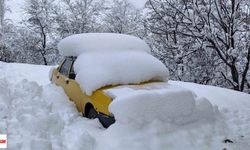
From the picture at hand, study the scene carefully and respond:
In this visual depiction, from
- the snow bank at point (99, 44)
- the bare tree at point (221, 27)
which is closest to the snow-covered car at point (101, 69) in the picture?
the snow bank at point (99, 44)

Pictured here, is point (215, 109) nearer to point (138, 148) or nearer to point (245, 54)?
point (138, 148)

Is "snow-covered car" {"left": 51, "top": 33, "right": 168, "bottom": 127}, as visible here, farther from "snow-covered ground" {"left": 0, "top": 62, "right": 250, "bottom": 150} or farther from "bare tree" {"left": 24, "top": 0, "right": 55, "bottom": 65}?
"bare tree" {"left": 24, "top": 0, "right": 55, "bottom": 65}

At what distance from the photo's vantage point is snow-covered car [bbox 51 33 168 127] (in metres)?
6.12

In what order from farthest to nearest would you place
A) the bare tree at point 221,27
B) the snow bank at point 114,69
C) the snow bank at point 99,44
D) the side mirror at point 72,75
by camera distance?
the bare tree at point 221,27 → the snow bank at point 99,44 → the side mirror at point 72,75 → the snow bank at point 114,69

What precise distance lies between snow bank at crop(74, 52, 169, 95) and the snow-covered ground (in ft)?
2.30

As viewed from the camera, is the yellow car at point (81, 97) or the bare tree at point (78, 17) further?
the bare tree at point (78, 17)

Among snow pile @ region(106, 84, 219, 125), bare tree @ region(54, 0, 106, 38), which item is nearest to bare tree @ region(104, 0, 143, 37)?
bare tree @ region(54, 0, 106, 38)

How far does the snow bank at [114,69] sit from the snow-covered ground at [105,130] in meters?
0.70

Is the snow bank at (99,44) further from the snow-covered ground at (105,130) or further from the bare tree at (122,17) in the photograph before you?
the bare tree at (122,17)

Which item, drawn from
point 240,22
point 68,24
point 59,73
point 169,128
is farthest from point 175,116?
point 68,24

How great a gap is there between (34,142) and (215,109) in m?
3.46

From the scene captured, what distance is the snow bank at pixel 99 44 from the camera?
23.6ft

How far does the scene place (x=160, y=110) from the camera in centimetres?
552

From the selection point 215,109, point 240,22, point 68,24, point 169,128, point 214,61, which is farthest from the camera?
point 68,24
